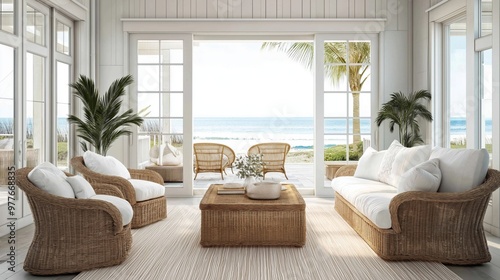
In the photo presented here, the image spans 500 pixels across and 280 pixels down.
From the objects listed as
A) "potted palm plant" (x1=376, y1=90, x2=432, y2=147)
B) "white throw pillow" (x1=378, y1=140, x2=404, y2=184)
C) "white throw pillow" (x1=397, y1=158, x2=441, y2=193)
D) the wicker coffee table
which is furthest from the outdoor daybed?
"potted palm plant" (x1=376, y1=90, x2=432, y2=147)

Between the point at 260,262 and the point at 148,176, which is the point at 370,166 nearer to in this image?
the point at 260,262

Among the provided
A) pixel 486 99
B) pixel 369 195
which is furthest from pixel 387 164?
pixel 486 99

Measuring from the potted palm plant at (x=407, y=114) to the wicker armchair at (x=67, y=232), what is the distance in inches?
167

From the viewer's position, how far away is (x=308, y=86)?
19.6 meters

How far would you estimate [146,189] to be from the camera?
4926mm

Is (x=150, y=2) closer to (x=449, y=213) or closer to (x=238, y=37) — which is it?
(x=238, y=37)

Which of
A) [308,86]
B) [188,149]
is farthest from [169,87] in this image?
[308,86]

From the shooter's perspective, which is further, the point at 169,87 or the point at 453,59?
the point at 169,87

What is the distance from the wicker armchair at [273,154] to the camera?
8.77m

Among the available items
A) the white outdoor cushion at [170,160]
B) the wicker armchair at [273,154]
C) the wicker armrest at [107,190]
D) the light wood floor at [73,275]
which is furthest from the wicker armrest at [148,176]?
the wicker armchair at [273,154]

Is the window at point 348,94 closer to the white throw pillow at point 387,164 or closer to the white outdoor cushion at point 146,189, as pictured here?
the white throw pillow at point 387,164

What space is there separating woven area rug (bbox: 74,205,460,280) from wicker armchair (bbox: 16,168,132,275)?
146 millimetres

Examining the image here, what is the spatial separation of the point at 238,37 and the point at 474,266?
4.70m

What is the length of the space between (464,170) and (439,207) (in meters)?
0.39
